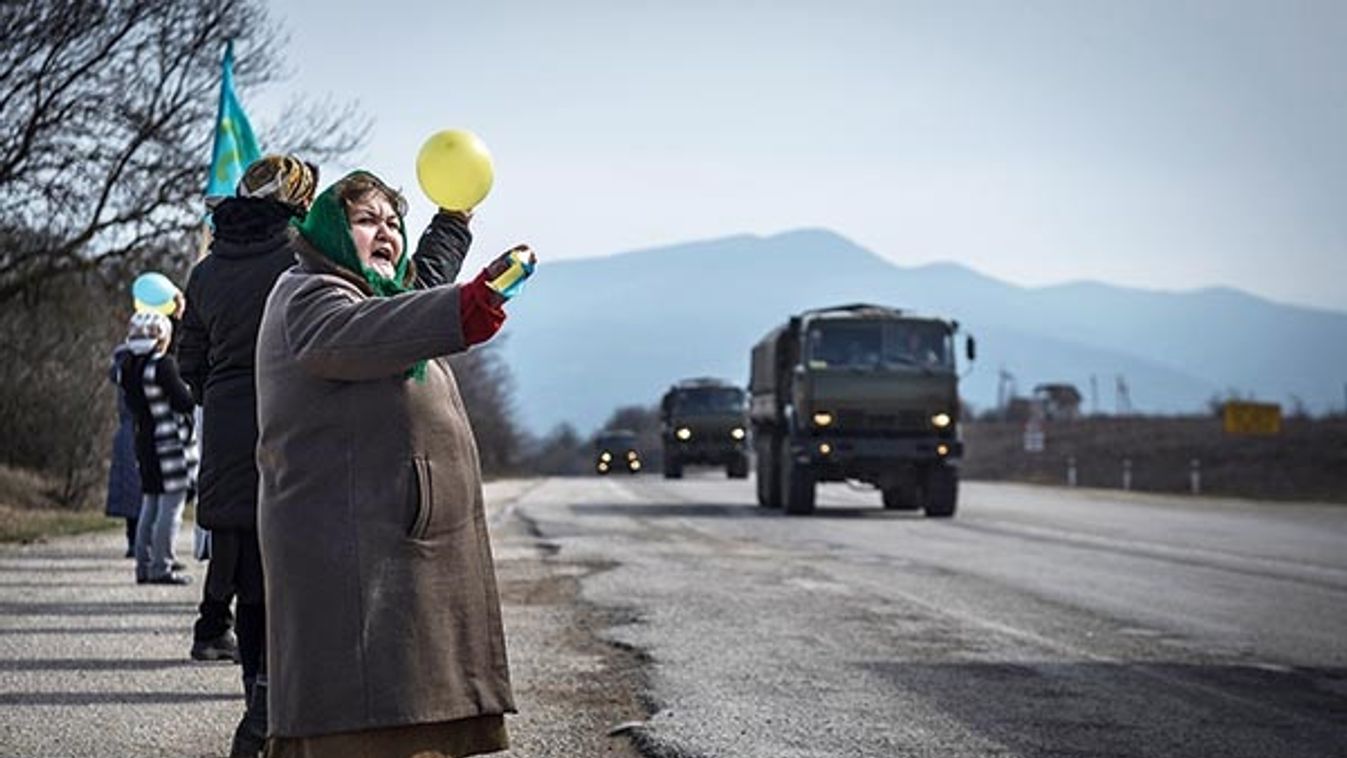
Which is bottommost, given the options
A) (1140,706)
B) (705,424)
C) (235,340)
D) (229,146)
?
(1140,706)

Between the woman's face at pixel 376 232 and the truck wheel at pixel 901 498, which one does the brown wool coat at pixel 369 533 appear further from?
the truck wheel at pixel 901 498

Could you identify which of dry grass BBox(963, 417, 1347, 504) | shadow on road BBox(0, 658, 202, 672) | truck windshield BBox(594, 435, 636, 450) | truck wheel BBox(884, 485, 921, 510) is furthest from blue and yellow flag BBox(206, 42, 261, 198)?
truck windshield BBox(594, 435, 636, 450)

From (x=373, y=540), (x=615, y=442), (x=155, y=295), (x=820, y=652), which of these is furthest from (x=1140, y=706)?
(x=615, y=442)

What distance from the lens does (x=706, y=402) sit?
49562 mm

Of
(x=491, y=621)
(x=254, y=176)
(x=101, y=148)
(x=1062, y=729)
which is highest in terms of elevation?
(x=101, y=148)

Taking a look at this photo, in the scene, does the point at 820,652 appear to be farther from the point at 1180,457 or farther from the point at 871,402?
the point at 1180,457

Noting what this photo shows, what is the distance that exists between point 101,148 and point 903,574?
1222cm

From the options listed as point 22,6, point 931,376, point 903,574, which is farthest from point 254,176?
point 931,376

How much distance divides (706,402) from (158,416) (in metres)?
38.2

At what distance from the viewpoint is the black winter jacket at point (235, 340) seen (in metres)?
6.75

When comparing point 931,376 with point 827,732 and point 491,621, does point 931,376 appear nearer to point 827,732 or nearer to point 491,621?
point 827,732

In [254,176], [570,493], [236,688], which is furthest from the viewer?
[570,493]

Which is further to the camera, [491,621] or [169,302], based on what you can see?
[169,302]

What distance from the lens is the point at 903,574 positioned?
15.9m
